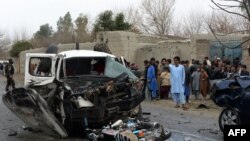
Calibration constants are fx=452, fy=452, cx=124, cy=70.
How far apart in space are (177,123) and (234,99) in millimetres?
2490

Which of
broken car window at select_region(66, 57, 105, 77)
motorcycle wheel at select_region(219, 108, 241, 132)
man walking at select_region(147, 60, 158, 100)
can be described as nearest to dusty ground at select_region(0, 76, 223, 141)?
motorcycle wheel at select_region(219, 108, 241, 132)

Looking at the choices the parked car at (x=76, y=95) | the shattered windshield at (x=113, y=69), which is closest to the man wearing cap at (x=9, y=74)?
the parked car at (x=76, y=95)

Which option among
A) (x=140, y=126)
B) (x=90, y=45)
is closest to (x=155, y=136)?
(x=140, y=126)

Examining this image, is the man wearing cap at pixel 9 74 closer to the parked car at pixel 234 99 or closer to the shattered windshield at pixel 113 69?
the shattered windshield at pixel 113 69

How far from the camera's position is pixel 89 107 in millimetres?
9039

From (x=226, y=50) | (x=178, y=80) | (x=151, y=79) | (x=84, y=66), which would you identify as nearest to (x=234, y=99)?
(x=84, y=66)

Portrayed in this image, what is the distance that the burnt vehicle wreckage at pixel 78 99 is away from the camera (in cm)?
902

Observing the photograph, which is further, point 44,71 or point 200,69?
point 200,69

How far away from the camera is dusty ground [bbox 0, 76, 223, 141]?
9.16 metres

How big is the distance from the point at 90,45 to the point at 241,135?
23467 millimetres

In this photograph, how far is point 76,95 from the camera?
898 cm

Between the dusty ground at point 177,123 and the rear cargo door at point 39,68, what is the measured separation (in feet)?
3.89

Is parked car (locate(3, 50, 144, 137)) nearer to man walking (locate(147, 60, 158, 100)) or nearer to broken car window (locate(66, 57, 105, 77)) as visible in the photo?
broken car window (locate(66, 57, 105, 77))

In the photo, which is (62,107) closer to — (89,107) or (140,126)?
(89,107)
